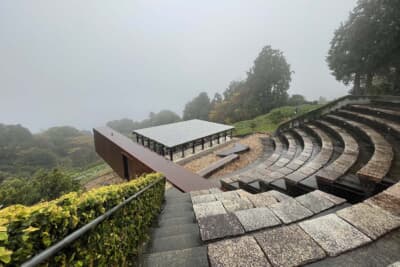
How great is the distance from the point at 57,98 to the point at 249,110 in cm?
14894

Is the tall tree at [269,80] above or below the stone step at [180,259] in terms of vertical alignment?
above

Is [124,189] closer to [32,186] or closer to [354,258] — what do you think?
[354,258]

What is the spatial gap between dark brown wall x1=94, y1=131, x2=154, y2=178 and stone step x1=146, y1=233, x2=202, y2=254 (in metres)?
3.47

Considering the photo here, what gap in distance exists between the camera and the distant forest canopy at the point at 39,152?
26225 mm

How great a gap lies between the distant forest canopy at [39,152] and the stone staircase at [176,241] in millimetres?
24844

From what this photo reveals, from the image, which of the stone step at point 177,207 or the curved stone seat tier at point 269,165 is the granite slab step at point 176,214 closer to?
the stone step at point 177,207

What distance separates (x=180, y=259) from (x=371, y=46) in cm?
1636

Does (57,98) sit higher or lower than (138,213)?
higher

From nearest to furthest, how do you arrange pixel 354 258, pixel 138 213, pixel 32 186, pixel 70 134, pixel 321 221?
1. pixel 354 258
2. pixel 321 221
3. pixel 138 213
4. pixel 32 186
5. pixel 70 134

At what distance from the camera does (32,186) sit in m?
6.24

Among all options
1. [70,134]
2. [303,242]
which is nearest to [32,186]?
[303,242]

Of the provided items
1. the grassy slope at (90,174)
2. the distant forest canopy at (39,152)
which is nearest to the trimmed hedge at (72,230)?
the grassy slope at (90,174)

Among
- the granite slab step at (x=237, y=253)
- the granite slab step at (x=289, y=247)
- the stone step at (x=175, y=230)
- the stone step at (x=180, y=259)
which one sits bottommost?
the stone step at (x=175, y=230)

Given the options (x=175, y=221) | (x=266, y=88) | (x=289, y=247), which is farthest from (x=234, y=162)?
(x=266, y=88)
